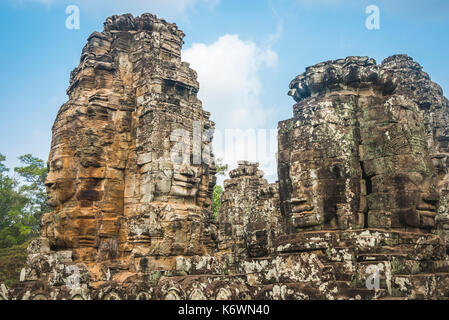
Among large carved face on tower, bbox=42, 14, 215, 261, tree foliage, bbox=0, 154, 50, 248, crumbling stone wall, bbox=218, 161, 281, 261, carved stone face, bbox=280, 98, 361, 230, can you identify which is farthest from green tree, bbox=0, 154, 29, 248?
carved stone face, bbox=280, 98, 361, 230

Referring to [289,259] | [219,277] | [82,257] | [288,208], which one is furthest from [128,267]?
[289,259]

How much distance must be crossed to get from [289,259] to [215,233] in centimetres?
516

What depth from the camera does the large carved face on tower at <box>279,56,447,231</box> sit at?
6820 mm

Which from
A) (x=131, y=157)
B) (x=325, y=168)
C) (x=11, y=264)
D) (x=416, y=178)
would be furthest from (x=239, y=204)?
(x=416, y=178)

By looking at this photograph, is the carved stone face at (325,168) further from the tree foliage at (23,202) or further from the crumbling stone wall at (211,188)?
the tree foliage at (23,202)

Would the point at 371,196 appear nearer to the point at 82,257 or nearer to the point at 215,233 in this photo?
the point at 215,233

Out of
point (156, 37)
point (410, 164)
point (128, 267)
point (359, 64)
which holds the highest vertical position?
point (156, 37)

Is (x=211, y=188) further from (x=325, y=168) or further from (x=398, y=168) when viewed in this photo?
(x=398, y=168)

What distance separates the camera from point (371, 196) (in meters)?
7.08

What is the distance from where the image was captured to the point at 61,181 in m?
10.7

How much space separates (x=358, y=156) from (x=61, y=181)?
736 centimetres

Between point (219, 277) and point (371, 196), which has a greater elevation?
point (371, 196)

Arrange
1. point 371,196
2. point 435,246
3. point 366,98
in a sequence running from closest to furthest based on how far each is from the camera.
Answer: point 435,246 → point 371,196 → point 366,98

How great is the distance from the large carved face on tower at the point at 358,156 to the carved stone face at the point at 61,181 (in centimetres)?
587
